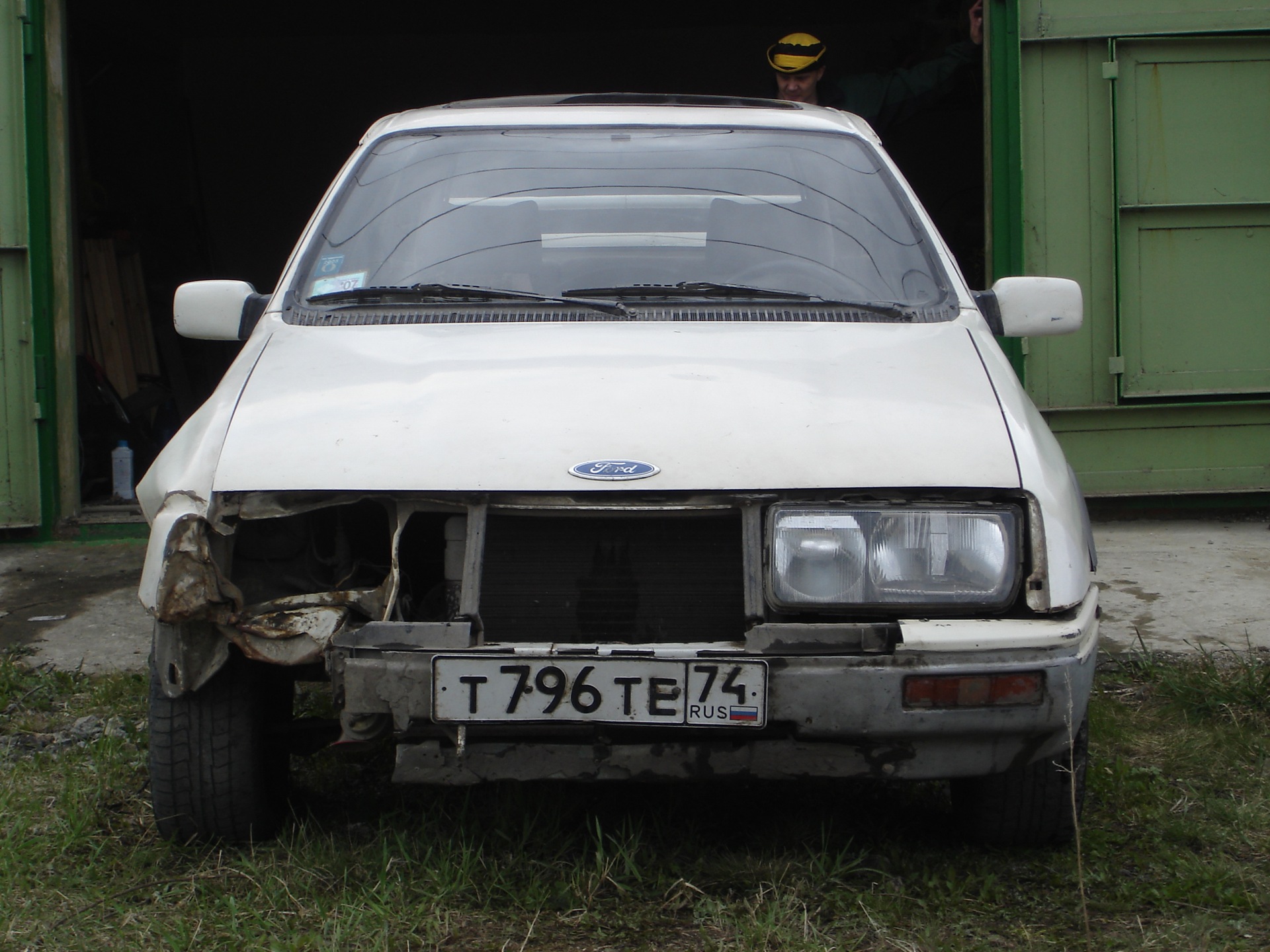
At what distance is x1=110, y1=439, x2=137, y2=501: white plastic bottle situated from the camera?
6297 mm

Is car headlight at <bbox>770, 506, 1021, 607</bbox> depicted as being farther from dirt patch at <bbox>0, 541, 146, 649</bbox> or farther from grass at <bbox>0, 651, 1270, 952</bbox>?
dirt patch at <bbox>0, 541, 146, 649</bbox>

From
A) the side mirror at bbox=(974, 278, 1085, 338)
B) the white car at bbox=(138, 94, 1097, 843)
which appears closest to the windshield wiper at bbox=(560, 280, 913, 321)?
the white car at bbox=(138, 94, 1097, 843)

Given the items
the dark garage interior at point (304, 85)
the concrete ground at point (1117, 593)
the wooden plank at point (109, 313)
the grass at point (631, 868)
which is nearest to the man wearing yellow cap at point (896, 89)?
the concrete ground at point (1117, 593)

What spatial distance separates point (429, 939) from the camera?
213cm

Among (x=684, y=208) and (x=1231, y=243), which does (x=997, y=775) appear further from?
(x=1231, y=243)

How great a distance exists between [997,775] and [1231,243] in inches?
168

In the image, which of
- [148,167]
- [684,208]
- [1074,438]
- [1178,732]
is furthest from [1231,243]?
[148,167]

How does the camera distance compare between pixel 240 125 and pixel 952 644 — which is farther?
pixel 240 125

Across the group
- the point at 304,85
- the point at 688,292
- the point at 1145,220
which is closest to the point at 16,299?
the point at 688,292

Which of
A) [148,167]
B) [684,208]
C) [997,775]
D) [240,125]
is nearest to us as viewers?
[997,775]

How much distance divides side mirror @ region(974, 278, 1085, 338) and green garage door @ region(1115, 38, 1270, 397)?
2890mm

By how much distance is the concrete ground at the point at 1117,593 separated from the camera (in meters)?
3.98

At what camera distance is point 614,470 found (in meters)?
2.13

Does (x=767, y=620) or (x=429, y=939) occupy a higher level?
(x=767, y=620)
